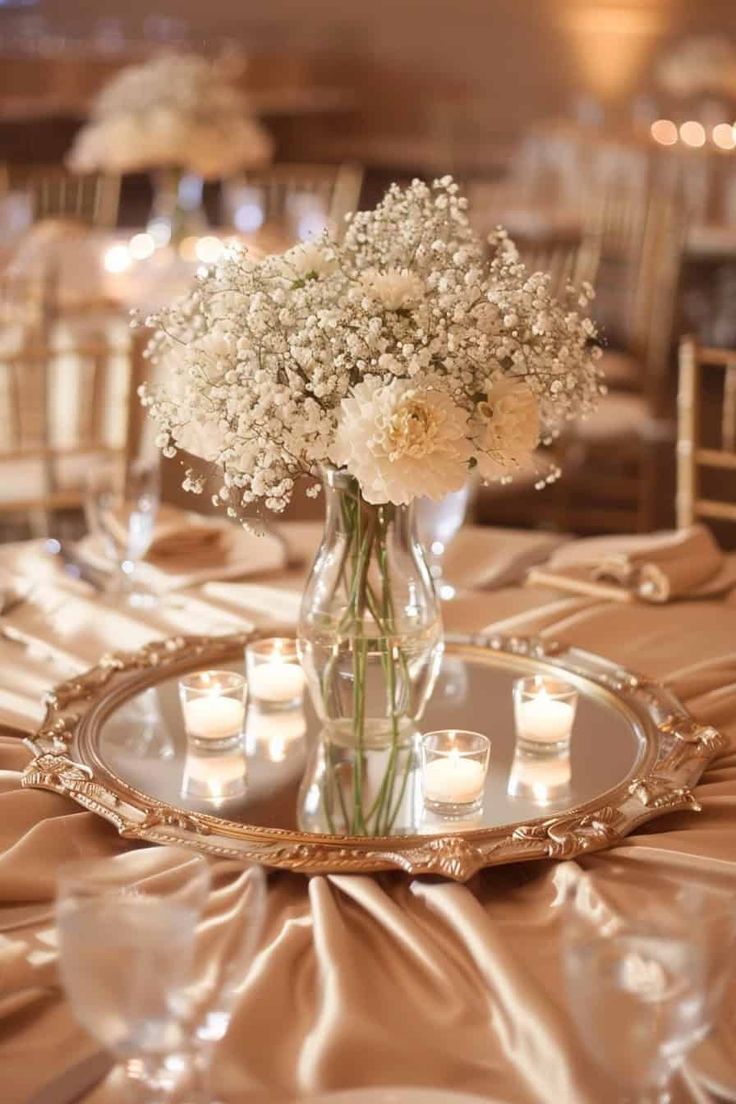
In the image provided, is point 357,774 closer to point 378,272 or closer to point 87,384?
point 378,272

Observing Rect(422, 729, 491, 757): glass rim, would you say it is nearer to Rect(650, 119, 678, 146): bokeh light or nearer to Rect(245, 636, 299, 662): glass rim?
Rect(245, 636, 299, 662): glass rim

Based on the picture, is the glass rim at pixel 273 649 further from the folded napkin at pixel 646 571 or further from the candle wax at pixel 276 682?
the folded napkin at pixel 646 571

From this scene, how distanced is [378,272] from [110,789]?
0.63 meters

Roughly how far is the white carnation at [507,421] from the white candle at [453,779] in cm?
33

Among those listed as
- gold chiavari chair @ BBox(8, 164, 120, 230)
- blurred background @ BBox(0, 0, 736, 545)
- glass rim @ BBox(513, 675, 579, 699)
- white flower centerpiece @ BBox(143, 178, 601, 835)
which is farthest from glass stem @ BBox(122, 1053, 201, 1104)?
gold chiavari chair @ BBox(8, 164, 120, 230)

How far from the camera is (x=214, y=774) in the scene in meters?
1.69

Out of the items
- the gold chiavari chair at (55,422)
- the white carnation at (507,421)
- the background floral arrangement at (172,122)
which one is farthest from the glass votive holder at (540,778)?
the background floral arrangement at (172,122)

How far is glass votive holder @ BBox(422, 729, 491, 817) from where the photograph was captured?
1568 mm

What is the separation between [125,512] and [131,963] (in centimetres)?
146

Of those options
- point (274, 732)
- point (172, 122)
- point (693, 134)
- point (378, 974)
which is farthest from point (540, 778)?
point (693, 134)

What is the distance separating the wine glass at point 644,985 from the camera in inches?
36.4

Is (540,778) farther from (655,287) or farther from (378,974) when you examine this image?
(655,287)

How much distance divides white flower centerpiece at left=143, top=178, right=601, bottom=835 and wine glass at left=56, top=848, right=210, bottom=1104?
1.93 ft

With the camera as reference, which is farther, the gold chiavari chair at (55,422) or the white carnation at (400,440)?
the gold chiavari chair at (55,422)
